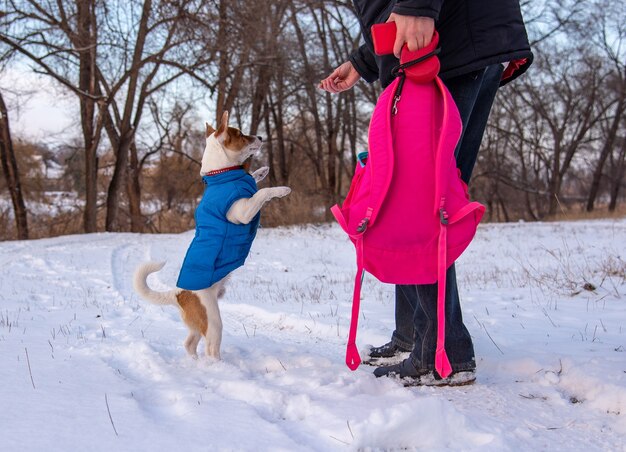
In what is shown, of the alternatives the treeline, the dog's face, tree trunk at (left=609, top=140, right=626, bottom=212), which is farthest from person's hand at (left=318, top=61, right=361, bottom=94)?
tree trunk at (left=609, top=140, right=626, bottom=212)

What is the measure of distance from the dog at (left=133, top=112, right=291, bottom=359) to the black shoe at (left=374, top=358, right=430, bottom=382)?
Result: 1.08 metres

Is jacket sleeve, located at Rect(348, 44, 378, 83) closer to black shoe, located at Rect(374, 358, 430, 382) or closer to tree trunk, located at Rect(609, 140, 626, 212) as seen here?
black shoe, located at Rect(374, 358, 430, 382)

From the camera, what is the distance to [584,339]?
278 centimetres

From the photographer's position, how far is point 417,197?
1983 millimetres

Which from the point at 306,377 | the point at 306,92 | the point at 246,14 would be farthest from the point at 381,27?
the point at 306,92

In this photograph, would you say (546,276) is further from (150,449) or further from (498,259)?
(150,449)

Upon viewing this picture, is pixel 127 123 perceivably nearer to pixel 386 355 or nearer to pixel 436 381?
pixel 386 355

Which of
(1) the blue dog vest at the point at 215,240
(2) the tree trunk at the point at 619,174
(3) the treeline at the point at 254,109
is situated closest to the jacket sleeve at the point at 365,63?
(1) the blue dog vest at the point at 215,240

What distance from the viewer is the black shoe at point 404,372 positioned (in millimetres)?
2260

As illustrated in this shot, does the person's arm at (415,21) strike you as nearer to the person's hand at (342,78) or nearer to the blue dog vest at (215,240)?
the person's hand at (342,78)

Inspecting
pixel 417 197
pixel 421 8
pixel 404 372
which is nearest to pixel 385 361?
pixel 404 372

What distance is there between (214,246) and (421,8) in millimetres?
1745

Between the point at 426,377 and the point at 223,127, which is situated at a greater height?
the point at 223,127

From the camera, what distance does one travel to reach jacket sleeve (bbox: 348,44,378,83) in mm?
2738
